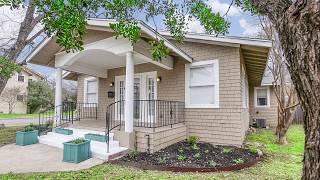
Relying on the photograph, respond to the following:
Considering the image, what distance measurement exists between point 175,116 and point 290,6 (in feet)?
24.7

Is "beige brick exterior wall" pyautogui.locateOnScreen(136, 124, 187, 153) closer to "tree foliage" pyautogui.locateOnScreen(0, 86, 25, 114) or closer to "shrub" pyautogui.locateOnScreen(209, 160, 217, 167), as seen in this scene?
"shrub" pyautogui.locateOnScreen(209, 160, 217, 167)

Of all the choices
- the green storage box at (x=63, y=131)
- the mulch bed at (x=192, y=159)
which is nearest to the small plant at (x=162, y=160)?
the mulch bed at (x=192, y=159)

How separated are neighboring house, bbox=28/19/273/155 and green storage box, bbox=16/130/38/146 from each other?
160 centimetres

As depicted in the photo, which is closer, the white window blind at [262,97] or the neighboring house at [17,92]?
the white window blind at [262,97]

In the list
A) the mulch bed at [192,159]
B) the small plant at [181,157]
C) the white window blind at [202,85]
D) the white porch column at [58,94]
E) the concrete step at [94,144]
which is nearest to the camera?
the mulch bed at [192,159]

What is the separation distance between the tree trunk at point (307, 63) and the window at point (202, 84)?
6.82 meters

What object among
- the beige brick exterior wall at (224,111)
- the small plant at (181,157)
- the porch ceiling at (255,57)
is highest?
the porch ceiling at (255,57)

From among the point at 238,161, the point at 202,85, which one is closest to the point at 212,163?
the point at 238,161

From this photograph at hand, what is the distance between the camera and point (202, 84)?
350 inches

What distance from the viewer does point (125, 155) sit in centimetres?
674

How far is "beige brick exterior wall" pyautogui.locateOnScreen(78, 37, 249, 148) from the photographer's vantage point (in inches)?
323

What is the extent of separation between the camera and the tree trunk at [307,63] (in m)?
1.66

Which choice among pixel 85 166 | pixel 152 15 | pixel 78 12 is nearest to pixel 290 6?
pixel 78 12

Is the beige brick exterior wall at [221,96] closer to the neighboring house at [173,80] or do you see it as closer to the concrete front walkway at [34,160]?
the neighboring house at [173,80]
